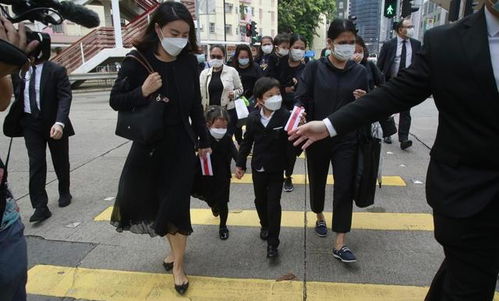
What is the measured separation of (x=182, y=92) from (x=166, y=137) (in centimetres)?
33

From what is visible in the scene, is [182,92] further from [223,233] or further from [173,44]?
[223,233]

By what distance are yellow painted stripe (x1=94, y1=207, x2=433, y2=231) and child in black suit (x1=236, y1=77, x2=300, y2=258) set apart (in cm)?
74

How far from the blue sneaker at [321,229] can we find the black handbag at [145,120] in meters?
1.87

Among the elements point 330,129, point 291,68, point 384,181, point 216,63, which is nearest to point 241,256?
point 330,129

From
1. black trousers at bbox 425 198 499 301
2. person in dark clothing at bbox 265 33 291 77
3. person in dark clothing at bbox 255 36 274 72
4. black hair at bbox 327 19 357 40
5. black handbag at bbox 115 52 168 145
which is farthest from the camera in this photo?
person in dark clothing at bbox 255 36 274 72

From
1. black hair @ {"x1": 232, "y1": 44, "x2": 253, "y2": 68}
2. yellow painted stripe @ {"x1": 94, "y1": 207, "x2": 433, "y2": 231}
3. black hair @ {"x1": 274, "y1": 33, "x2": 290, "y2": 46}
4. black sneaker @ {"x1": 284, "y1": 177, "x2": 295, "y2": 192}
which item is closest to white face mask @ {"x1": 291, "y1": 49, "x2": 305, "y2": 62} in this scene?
black hair @ {"x1": 274, "y1": 33, "x2": 290, "y2": 46}

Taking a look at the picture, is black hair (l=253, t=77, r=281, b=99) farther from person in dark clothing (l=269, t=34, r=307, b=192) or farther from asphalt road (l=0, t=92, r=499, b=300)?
person in dark clothing (l=269, t=34, r=307, b=192)

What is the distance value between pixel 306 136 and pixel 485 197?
2.92ft

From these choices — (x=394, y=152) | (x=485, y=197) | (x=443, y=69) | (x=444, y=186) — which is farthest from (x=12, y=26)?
(x=394, y=152)

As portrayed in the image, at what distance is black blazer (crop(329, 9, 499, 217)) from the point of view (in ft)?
5.38

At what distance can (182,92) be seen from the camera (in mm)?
2854

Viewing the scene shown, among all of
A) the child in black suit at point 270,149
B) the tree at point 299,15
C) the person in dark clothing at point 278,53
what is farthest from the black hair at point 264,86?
the tree at point 299,15

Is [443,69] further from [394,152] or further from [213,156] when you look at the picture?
[394,152]

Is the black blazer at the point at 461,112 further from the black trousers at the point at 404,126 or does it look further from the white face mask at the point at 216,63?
the black trousers at the point at 404,126
